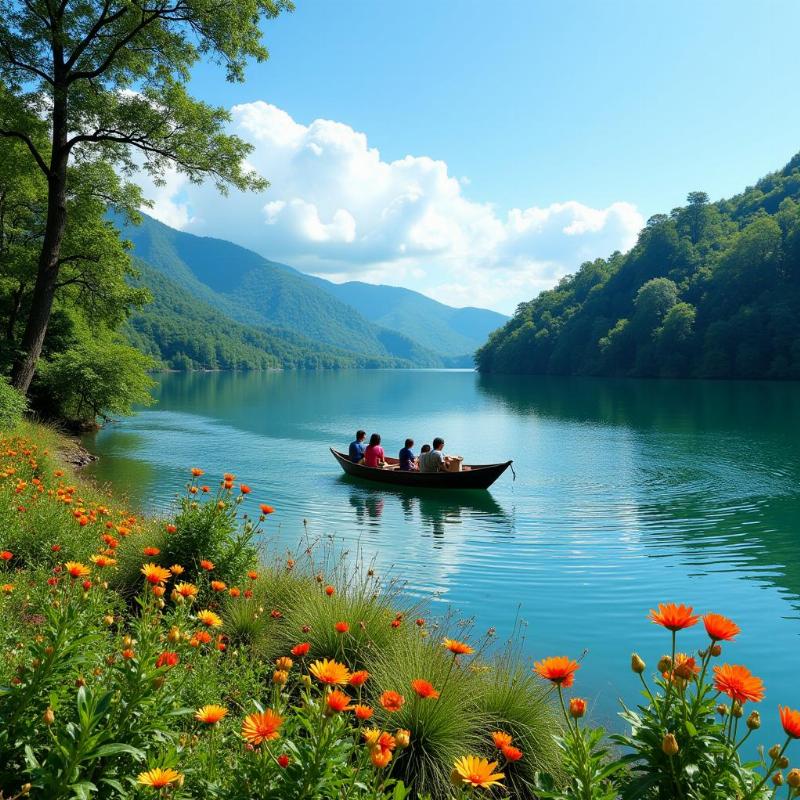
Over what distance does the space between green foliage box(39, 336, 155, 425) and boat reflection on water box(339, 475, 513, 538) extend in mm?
11063

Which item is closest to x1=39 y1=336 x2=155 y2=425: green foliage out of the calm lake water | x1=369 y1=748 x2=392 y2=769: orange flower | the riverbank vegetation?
the calm lake water

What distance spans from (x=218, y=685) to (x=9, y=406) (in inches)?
499

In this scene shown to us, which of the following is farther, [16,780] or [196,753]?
[196,753]

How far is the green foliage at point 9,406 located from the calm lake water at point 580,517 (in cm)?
328

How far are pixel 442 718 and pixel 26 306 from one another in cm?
2477

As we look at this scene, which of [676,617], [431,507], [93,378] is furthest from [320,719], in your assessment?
[93,378]

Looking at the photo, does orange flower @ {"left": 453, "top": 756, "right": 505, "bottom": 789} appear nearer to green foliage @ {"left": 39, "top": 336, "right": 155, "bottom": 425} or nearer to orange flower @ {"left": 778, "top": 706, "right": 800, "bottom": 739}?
orange flower @ {"left": 778, "top": 706, "right": 800, "bottom": 739}

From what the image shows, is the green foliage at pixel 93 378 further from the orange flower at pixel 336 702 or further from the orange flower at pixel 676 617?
the orange flower at pixel 676 617

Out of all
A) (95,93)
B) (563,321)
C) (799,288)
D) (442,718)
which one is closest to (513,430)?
(95,93)

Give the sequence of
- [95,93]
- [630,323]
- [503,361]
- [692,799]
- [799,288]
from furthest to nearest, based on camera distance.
Answer: [503,361] < [630,323] < [799,288] < [95,93] < [692,799]

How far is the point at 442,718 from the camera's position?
3932 mm

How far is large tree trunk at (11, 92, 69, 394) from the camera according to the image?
13.7 metres

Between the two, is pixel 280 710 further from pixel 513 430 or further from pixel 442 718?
pixel 513 430

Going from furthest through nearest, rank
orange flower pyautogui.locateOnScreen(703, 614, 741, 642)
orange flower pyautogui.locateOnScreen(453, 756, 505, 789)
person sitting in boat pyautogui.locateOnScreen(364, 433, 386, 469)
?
1. person sitting in boat pyautogui.locateOnScreen(364, 433, 386, 469)
2. orange flower pyautogui.locateOnScreen(703, 614, 741, 642)
3. orange flower pyautogui.locateOnScreen(453, 756, 505, 789)
